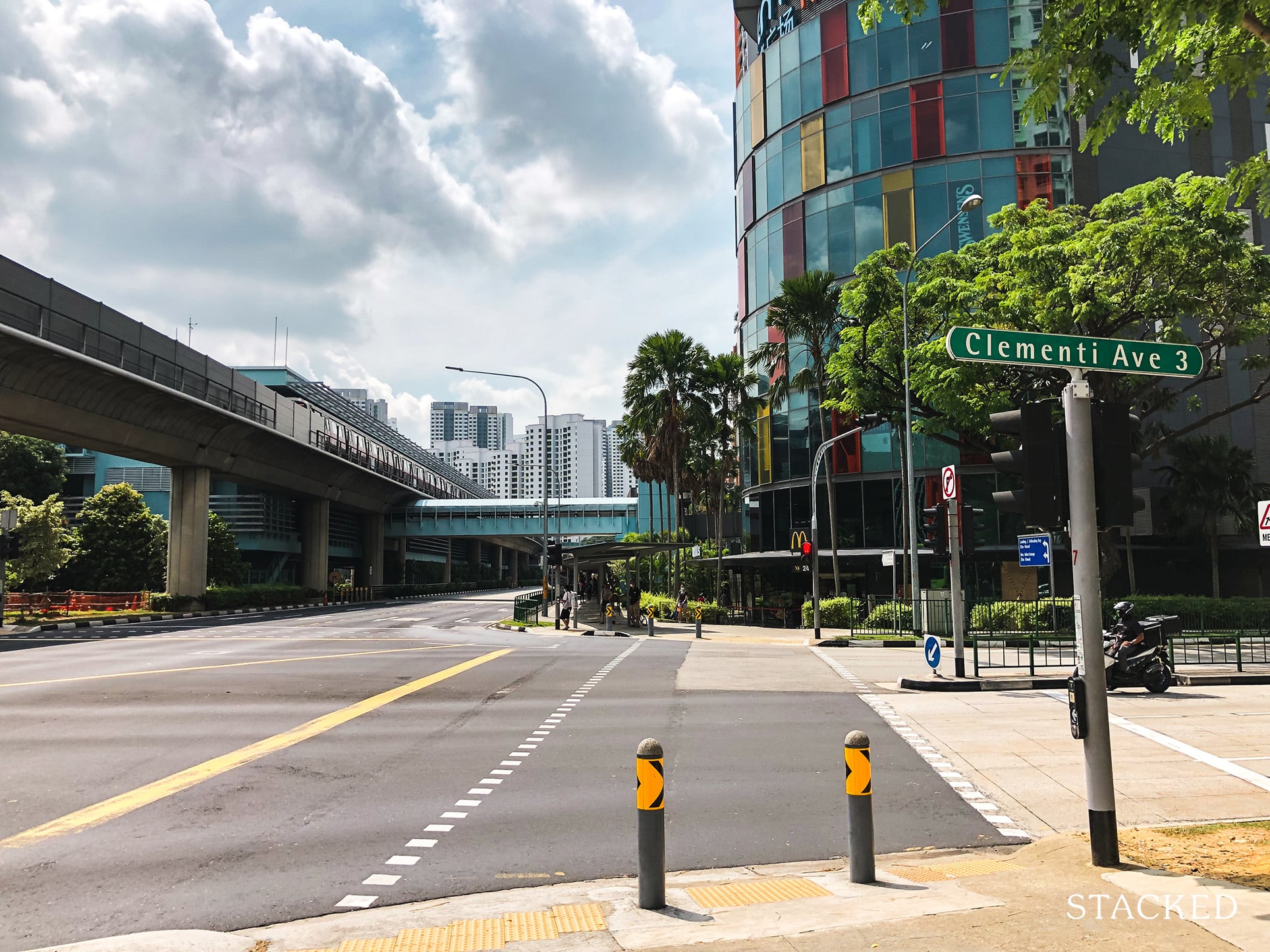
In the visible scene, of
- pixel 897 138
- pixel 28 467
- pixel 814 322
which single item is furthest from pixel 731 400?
pixel 28 467

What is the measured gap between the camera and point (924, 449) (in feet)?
134

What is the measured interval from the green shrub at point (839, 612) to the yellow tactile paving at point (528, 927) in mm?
30824

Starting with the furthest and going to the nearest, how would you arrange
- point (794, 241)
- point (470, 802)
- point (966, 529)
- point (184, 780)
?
1. point (794, 241)
2. point (966, 529)
3. point (184, 780)
4. point (470, 802)

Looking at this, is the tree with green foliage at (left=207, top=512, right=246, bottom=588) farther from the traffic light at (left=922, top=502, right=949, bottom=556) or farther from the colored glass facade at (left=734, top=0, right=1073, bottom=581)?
the traffic light at (left=922, top=502, right=949, bottom=556)

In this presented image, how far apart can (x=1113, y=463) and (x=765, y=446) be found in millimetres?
40789

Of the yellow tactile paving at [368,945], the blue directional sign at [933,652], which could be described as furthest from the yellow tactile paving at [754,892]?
the blue directional sign at [933,652]

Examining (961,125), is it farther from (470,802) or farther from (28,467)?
(28,467)

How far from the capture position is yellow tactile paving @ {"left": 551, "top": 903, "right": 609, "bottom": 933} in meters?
5.28

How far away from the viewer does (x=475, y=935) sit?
5.26 meters

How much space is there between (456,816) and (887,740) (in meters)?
6.19

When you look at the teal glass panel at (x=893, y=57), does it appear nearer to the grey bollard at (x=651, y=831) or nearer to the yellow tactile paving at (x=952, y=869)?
the yellow tactile paving at (x=952, y=869)

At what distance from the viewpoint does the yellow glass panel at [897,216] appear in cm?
4203

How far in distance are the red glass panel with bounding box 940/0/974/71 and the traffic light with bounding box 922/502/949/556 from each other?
30.4 meters

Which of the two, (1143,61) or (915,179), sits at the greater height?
(915,179)
